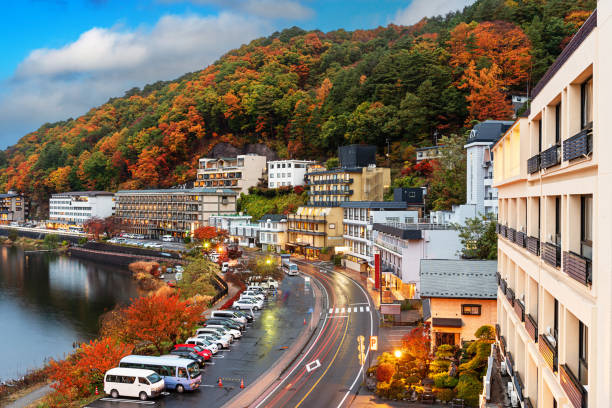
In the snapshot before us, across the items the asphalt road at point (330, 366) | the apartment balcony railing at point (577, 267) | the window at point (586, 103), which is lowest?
the asphalt road at point (330, 366)

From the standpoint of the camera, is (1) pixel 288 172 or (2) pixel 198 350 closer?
(2) pixel 198 350

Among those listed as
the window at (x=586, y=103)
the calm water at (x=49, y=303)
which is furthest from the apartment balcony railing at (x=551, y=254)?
the calm water at (x=49, y=303)

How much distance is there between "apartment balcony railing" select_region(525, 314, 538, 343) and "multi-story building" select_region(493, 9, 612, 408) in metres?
0.03

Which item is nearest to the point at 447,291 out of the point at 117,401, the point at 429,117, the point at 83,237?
the point at 117,401

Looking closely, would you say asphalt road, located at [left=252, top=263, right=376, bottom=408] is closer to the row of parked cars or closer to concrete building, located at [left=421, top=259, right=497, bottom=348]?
the row of parked cars

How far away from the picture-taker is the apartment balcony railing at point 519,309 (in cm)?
1558

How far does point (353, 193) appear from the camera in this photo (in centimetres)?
7425

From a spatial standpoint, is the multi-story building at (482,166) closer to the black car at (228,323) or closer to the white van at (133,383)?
the black car at (228,323)

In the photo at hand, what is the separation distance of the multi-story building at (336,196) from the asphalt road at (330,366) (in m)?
25.6

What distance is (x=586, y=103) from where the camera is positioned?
9.95m

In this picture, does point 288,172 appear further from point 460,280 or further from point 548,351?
point 548,351

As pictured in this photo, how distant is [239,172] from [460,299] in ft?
253

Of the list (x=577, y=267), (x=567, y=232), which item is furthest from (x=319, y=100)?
(x=577, y=267)

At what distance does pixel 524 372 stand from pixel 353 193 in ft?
194
